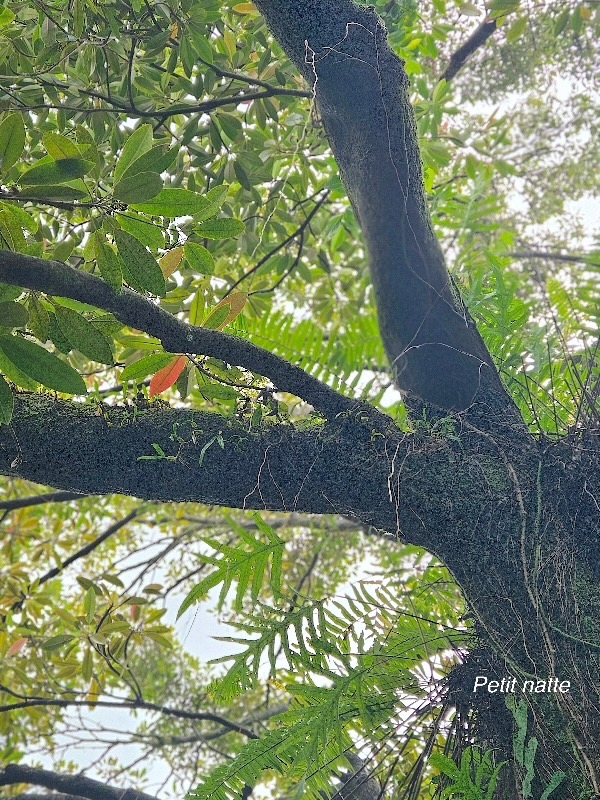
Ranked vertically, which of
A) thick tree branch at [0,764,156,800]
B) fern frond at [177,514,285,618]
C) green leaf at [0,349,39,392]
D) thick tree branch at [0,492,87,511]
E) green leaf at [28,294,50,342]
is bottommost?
thick tree branch at [0,764,156,800]

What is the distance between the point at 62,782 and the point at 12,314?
5.47 ft

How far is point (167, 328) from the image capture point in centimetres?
107

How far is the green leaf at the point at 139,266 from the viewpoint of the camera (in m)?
0.97

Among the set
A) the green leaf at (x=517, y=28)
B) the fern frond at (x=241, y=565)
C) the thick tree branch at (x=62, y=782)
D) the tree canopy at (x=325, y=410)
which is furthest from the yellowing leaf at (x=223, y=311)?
the green leaf at (x=517, y=28)

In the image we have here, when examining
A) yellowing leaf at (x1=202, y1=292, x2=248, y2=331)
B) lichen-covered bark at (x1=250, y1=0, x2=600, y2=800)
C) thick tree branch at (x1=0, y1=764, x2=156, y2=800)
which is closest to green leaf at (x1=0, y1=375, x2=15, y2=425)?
yellowing leaf at (x1=202, y1=292, x2=248, y2=331)

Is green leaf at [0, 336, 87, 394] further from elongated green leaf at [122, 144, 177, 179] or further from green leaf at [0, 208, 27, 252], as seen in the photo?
elongated green leaf at [122, 144, 177, 179]

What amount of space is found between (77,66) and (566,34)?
274cm

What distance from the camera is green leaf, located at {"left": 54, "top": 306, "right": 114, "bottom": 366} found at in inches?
39.9

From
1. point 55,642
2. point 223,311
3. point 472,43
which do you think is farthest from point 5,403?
point 472,43

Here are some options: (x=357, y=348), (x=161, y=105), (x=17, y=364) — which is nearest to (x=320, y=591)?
(x=357, y=348)

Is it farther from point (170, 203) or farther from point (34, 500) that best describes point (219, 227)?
point (34, 500)

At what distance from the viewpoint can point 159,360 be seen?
1.20m

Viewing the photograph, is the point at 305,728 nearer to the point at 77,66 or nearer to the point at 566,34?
the point at 77,66

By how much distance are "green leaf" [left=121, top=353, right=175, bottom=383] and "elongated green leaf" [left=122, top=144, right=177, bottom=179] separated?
355 mm
